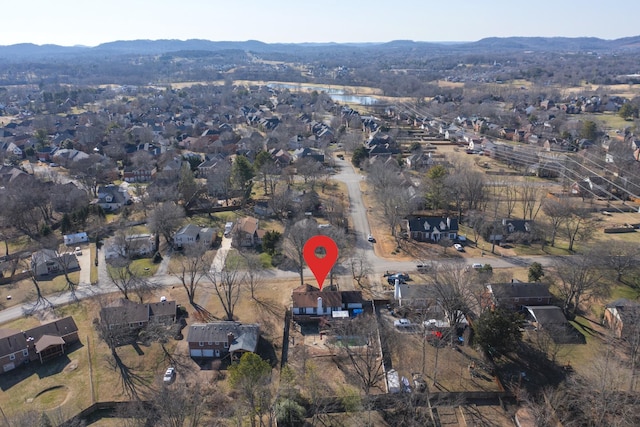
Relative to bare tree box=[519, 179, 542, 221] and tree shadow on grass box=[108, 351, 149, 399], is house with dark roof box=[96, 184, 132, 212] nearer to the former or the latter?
tree shadow on grass box=[108, 351, 149, 399]

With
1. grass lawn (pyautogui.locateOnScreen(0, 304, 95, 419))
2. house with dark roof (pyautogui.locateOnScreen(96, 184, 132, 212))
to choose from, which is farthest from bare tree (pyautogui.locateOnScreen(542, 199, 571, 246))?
house with dark roof (pyautogui.locateOnScreen(96, 184, 132, 212))

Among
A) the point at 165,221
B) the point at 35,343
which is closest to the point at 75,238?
the point at 165,221

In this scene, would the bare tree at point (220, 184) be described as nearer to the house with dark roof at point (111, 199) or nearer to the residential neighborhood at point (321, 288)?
the residential neighborhood at point (321, 288)

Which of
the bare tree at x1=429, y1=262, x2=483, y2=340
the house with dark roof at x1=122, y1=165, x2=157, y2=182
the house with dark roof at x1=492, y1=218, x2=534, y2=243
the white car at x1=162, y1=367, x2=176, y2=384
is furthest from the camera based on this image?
the house with dark roof at x1=122, y1=165, x2=157, y2=182

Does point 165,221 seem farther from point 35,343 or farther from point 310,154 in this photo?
point 310,154

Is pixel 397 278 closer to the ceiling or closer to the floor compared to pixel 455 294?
closer to the floor

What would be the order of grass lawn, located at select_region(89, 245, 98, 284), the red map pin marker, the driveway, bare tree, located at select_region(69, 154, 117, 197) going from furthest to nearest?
bare tree, located at select_region(69, 154, 117, 197) → grass lawn, located at select_region(89, 245, 98, 284) → the driveway → the red map pin marker

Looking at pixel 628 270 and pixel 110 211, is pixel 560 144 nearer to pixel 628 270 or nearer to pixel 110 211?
pixel 628 270

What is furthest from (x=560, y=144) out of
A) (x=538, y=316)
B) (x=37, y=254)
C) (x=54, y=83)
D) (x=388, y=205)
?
(x=54, y=83)
